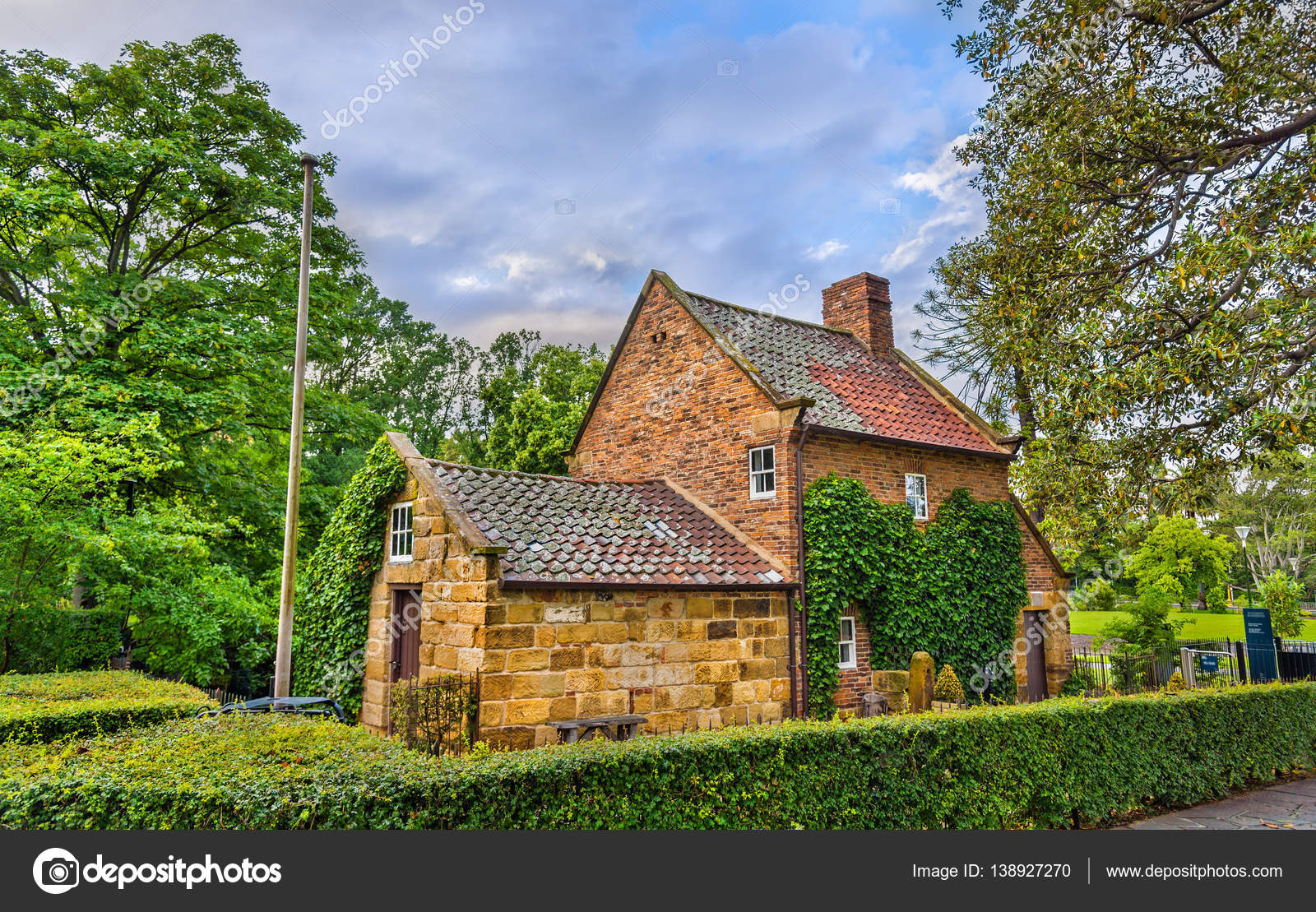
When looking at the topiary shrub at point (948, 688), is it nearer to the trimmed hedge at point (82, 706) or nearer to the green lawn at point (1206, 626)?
the trimmed hedge at point (82, 706)

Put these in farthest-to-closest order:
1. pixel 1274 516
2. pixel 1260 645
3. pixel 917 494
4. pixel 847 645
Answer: pixel 1274 516, pixel 1260 645, pixel 917 494, pixel 847 645

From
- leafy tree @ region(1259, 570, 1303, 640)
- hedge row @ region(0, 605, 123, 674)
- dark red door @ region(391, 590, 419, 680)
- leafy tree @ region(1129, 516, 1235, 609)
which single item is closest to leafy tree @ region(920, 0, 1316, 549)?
dark red door @ region(391, 590, 419, 680)

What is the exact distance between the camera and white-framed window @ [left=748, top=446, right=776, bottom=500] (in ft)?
46.0

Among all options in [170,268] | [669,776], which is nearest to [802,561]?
[669,776]

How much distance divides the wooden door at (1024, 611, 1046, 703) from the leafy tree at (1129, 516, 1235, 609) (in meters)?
20.6

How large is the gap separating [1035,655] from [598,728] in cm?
1157

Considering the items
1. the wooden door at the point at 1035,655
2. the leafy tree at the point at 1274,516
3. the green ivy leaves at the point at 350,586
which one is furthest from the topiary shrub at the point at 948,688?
the leafy tree at the point at 1274,516

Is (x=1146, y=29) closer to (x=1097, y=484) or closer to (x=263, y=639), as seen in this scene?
(x=1097, y=484)

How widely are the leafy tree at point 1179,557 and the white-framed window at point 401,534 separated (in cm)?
3329

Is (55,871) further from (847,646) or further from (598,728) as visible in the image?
A: (847,646)

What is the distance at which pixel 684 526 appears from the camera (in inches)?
543

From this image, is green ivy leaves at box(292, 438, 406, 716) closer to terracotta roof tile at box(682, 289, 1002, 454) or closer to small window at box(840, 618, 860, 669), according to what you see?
terracotta roof tile at box(682, 289, 1002, 454)

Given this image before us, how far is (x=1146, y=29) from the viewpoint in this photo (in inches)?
404

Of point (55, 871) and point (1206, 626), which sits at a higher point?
point (55, 871)
